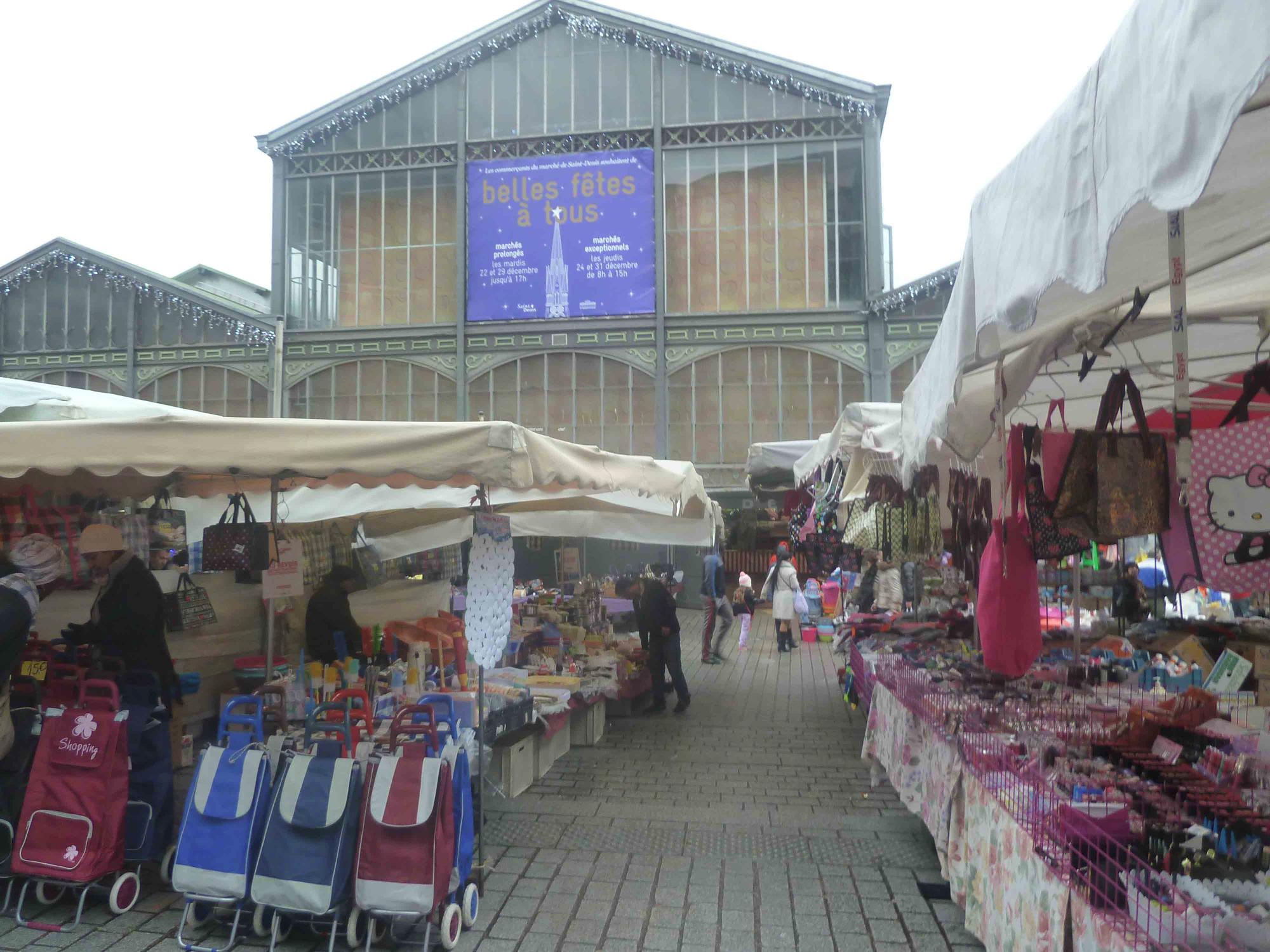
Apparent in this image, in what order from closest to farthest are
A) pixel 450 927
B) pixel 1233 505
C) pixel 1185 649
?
pixel 1233 505 < pixel 450 927 < pixel 1185 649

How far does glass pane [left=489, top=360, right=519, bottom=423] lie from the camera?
22234mm

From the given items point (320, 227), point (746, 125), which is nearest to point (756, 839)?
point (746, 125)

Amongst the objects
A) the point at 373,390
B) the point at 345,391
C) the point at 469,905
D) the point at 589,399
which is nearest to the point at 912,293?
the point at 589,399

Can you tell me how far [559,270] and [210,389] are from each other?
9.82 metres

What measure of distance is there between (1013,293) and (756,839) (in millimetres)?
4754

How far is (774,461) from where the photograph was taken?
11523 millimetres

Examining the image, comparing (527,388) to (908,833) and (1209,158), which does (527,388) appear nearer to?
(908,833)

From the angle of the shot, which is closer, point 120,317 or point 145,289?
point 145,289

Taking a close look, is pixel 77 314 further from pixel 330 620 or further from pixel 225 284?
pixel 330 620

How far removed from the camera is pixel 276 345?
22781 millimetres

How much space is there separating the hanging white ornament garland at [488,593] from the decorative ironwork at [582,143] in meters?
18.4

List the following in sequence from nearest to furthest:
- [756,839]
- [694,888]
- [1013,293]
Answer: [1013,293] < [694,888] < [756,839]

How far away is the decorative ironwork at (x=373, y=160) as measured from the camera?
22828 millimetres

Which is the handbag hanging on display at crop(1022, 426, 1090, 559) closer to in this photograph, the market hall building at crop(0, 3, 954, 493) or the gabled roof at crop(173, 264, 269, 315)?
the market hall building at crop(0, 3, 954, 493)
